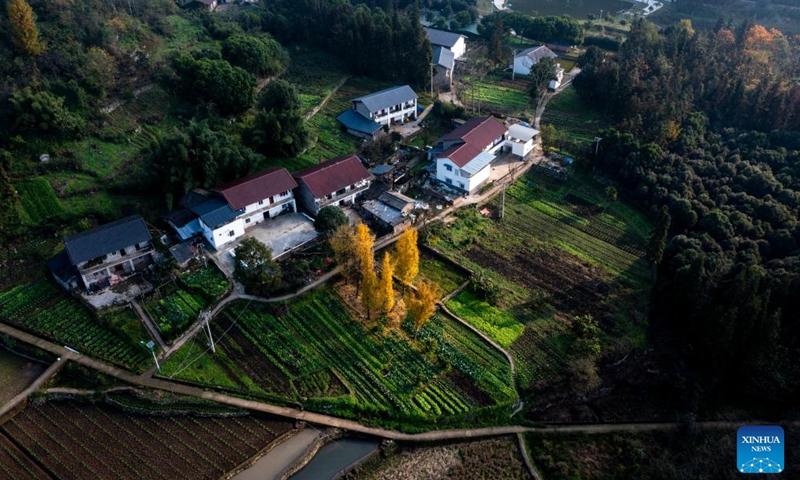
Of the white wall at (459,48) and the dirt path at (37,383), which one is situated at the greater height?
the white wall at (459,48)

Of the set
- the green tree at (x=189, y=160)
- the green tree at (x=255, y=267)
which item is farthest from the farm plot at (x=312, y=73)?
the green tree at (x=255, y=267)

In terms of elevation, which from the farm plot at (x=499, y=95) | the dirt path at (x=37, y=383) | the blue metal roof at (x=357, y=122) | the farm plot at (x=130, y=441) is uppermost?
the blue metal roof at (x=357, y=122)

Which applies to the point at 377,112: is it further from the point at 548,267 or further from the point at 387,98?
the point at 548,267

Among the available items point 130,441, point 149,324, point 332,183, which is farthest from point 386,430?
point 332,183

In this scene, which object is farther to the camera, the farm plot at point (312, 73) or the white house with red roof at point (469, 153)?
the farm plot at point (312, 73)

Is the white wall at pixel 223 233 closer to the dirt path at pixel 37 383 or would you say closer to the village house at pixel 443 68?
the dirt path at pixel 37 383

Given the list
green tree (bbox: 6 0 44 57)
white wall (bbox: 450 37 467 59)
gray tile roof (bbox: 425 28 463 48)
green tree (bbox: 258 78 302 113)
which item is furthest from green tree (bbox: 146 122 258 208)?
white wall (bbox: 450 37 467 59)

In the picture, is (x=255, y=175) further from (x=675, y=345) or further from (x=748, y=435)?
(x=748, y=435)
